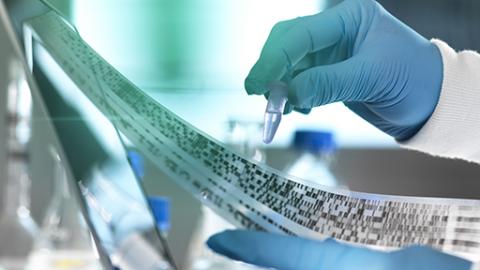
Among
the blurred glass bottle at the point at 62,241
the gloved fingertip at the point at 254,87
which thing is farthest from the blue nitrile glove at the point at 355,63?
the blurred glass bottle at the point at 62,241

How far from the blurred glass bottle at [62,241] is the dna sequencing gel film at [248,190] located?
0.46 metres

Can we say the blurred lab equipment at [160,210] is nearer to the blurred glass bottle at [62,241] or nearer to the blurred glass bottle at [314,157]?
the blurred glass bottle at [314,157]

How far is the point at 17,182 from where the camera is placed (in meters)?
1.05

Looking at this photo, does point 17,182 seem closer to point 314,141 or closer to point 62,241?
point 62,241

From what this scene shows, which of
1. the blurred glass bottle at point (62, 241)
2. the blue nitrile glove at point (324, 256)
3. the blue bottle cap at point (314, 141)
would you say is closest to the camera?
the blue nitrile glove at point (324, 256)

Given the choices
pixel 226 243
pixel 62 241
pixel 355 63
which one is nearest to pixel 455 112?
pixel 355 63

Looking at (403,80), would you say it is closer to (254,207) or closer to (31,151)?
(254,207)

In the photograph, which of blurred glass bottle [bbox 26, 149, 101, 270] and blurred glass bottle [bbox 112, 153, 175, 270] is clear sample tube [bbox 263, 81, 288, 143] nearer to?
blurred glass bottle [bbox 112, 153, 175, 270]

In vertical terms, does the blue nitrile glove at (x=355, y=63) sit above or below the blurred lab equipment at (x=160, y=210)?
above

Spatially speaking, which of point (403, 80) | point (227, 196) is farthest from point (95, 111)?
point (403, 80)

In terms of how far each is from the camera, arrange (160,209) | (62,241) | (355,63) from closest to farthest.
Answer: (355,63)
(160,209)
(62,241)

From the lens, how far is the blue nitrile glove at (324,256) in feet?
1.37

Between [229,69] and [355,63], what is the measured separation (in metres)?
0.10

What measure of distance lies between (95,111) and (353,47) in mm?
224
